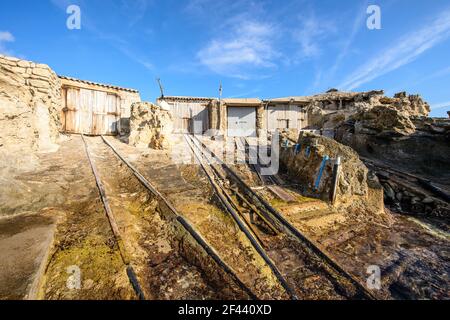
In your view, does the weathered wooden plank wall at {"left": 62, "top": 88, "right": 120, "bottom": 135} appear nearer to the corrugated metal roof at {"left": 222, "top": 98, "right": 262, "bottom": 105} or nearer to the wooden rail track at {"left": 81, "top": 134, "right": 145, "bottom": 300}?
the corrugated metal roof at {"left": 222, "top": 98, "right": 262, "bottom": 105}

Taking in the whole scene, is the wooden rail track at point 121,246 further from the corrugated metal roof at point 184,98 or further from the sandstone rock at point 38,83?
the corrugated metal roof at point 184,98

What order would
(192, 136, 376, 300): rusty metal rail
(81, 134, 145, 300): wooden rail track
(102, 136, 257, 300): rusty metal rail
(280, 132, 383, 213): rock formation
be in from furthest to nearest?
(280, 132, 383, 213): rock formation → (192, 136, 376, 300): rusty metal rail → (102, 136, 257, 300): rusty metal rail → (81, 134, 145, 300): wooden rail track

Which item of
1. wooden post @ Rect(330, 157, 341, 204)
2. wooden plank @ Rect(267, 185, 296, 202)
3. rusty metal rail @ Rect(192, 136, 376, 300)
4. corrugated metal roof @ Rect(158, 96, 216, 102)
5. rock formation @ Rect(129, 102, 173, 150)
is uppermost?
corrugated metal roof @ Rect(158, 96, 216, 102)

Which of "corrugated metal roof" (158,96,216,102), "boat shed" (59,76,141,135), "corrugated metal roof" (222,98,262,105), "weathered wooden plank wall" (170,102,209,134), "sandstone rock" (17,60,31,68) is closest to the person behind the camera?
"sandstone rock" (17,60,31,68)

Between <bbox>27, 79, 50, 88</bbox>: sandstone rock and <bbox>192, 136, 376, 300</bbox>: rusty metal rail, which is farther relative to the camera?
<bbox>27, 79, 50, 88</bbox>: sandstone rock

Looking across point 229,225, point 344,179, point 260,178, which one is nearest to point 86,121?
point 260,178

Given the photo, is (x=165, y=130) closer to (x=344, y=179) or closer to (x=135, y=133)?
(x=135, y=133)

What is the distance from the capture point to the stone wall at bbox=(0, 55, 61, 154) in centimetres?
715

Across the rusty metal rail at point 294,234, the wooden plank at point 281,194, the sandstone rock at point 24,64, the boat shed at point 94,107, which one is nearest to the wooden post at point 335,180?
the wooden plank at point 281,194

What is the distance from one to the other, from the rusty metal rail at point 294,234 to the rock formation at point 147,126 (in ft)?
23.2

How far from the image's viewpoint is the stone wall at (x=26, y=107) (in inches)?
282

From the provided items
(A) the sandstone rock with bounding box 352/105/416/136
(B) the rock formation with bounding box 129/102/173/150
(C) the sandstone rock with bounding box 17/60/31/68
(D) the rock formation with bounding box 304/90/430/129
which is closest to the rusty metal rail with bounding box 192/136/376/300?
(B) the rock formation with bounding box 129/102/173/150

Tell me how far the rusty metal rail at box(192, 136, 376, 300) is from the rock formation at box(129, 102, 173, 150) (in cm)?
707

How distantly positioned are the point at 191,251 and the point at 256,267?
4.92ft
